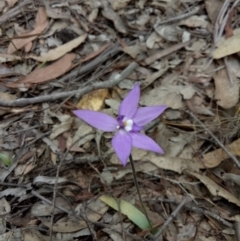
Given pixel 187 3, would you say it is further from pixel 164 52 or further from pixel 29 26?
pixel 29 26

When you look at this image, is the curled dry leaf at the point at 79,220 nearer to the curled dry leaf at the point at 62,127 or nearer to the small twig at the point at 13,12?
the curled dry leaf at the point at 62,127

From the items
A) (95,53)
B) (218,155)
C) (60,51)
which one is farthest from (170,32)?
(218,155)

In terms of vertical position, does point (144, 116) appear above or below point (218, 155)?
above

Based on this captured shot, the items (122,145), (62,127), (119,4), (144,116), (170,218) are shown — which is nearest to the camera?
(122,145)

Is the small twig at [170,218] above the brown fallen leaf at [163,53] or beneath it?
beneath

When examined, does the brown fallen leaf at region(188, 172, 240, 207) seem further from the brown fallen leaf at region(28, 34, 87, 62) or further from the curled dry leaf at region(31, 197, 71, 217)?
the brown fallen leaf at region(28, 34, 87, 62)

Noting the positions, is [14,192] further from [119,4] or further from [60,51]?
[119,4]

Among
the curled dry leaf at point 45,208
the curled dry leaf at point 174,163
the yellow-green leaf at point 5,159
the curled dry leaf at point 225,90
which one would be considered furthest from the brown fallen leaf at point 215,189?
the yellow-green leaf at point 5,159

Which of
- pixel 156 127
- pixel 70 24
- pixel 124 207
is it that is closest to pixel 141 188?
pixel 124 207
